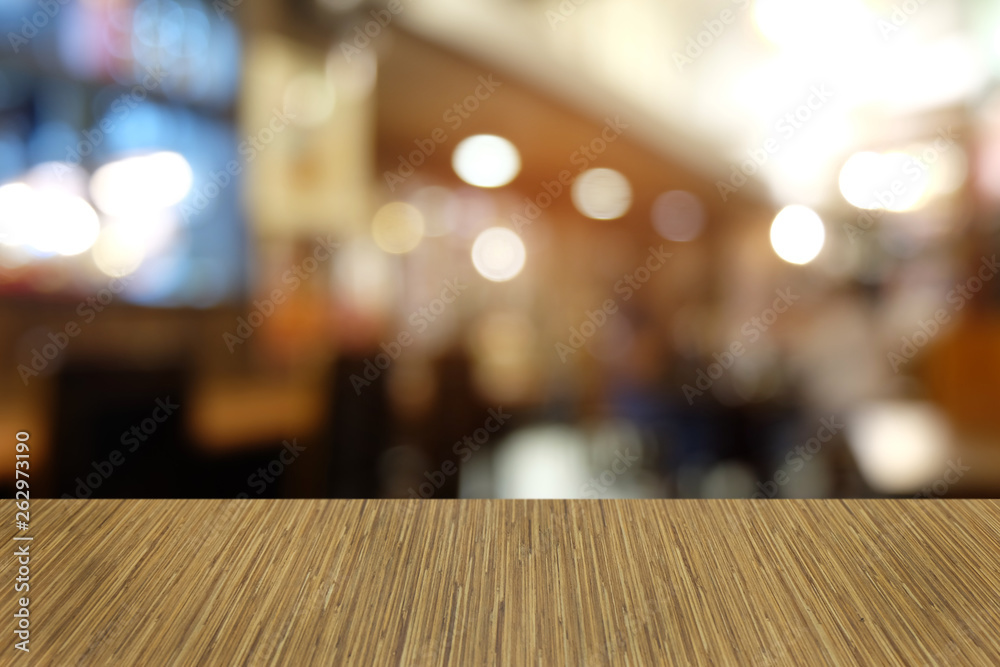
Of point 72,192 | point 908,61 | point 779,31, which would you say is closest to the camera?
point 72,192

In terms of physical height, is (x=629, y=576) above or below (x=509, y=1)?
below

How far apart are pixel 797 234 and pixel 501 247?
61.3 inches

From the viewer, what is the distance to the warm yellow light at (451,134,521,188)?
4.22m

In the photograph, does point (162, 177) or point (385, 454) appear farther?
point (385, 454)

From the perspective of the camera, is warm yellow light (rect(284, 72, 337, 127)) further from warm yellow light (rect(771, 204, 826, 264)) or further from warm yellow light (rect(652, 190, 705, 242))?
warm yellow light (rect(771, 204, 826, 264))

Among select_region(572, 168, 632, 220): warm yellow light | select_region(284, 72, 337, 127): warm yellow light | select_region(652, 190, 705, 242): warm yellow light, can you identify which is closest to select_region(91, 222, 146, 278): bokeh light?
select_region(284, 72, 337, 127): warm yellow light

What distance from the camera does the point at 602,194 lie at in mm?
4477

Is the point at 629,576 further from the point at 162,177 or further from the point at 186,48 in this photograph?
the point at 186,48

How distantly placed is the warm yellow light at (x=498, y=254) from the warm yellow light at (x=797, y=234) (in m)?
1.37

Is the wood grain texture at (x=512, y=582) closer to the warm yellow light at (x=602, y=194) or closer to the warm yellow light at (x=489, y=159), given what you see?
the warm yellow light at (x=489, y=159)

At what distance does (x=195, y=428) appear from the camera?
260 centimetres

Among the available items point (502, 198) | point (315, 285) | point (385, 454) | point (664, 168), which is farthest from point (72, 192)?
point (664, 168)

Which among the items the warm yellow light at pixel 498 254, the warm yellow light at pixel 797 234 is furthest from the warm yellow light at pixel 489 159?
the warm yellow light at pixel 797 234

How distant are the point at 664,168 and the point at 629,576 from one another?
14.3 feet
